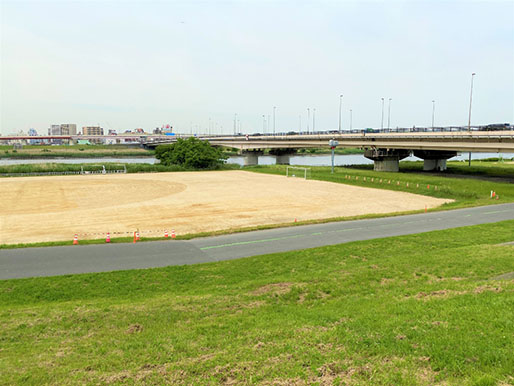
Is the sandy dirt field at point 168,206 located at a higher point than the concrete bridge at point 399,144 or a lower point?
lower

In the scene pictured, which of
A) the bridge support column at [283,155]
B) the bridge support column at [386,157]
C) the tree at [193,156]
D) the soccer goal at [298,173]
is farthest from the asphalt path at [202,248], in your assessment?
the bridge support column at [283,155]

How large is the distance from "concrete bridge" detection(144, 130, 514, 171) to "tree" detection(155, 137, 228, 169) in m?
18.1

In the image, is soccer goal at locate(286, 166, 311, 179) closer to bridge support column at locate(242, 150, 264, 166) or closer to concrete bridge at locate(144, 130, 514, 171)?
concrete bridge at locate(144, 130, 514, 171)

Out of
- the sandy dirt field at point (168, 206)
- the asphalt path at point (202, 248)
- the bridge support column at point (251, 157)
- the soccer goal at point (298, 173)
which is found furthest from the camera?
the bridge support column at point (251, 157)

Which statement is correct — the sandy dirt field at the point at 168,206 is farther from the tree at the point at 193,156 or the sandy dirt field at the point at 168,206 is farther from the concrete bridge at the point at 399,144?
the tree at the point at 193,156

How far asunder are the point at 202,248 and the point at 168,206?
17.2 m


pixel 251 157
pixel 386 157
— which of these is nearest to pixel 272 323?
pixel 386 157

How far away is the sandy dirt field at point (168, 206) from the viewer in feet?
87.6

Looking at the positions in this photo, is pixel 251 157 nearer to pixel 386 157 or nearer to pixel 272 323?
pixel 386 157

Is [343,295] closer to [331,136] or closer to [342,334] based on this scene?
[342,334]

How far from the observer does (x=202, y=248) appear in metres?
20.0

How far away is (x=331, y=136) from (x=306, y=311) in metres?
74.2

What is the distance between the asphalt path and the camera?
16812 millimetres

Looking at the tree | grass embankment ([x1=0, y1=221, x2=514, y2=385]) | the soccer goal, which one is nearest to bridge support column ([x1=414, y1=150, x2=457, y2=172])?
the soccer goal
